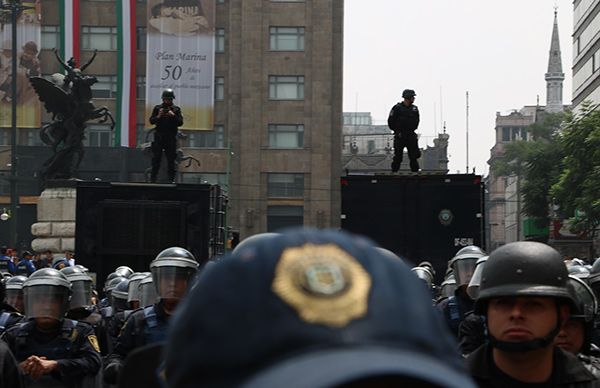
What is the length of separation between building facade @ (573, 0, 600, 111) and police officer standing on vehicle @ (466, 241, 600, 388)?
6497 cm

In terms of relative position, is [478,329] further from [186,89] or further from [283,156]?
[283,156]

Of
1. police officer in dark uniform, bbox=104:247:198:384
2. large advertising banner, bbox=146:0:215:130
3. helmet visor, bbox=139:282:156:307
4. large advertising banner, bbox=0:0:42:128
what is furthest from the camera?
large advertising banner, bbox=0:0:42:128

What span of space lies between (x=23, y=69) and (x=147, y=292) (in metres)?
57.3

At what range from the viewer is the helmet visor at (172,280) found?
8.12 metres

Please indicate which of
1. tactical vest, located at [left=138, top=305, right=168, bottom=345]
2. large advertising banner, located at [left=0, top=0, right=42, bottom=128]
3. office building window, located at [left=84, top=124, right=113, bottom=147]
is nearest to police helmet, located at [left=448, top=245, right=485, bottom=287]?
tactical vest, located at [left=138, top=305, right=168, bottom=345]

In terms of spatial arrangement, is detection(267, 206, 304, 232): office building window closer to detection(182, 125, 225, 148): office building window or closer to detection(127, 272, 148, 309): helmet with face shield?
detection(182, 125, 225, 148): office building window

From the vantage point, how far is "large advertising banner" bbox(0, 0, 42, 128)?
65188 millimetres

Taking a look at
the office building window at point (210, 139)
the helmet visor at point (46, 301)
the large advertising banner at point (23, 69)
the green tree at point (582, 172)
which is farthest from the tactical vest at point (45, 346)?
the office building window at point (210, 139)

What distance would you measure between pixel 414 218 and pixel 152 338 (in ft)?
37.7

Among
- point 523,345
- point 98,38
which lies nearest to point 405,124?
point 523,345

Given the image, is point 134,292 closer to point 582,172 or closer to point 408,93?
point 408,93

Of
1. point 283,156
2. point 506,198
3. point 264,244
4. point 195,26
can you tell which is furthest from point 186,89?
point 506,198

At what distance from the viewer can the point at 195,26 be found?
65750mm

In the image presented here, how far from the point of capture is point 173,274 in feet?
28.4
